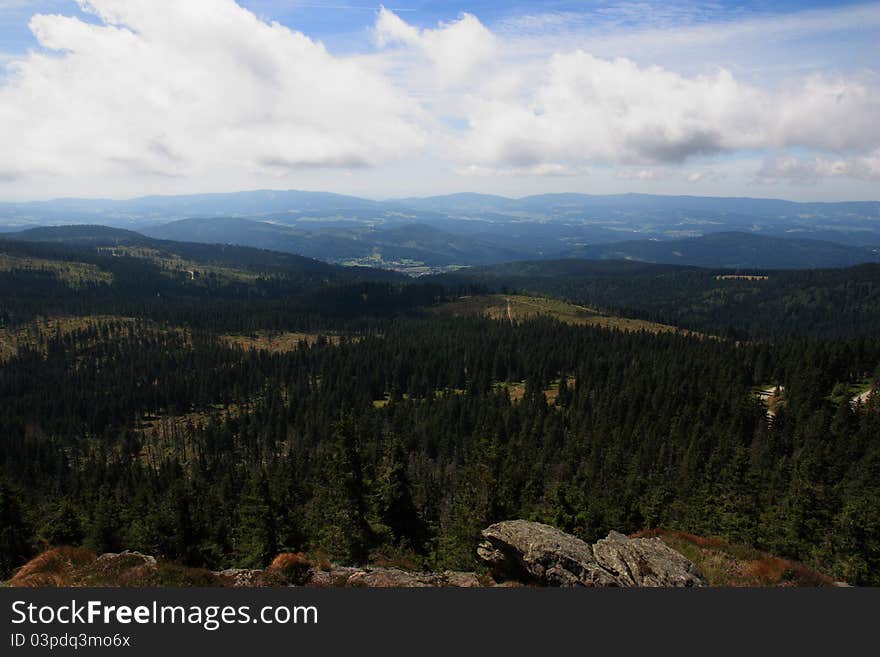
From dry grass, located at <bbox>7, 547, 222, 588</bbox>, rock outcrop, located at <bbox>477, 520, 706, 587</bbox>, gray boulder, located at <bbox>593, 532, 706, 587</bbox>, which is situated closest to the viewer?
gray boulder, located at <bbox>593, 532, 706, 587</bbox>

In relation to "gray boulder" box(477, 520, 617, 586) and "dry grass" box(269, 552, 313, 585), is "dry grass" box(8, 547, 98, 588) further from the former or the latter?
"gray boulder" box(477, 520, 617, 586)

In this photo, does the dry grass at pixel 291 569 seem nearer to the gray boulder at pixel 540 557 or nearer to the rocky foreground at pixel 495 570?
the rocky foreground at pixel 495 570

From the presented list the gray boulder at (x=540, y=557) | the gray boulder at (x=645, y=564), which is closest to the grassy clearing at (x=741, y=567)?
the gray boulder at (x=645, y=564)

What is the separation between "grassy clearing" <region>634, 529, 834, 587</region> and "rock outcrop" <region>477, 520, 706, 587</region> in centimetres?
347

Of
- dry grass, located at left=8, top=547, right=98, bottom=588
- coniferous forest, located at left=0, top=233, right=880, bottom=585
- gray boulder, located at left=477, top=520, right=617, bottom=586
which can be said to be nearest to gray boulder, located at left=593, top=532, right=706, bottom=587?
gray boulder, located at left=477, top=520, right=617, bottom=586

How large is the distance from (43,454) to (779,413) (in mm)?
210490

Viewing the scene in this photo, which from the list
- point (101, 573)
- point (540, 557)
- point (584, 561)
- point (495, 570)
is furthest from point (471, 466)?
point (101, 573)

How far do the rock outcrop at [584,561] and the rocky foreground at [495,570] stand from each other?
0.16ft

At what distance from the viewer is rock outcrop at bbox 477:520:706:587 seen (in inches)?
963

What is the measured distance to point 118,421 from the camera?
7229 inches

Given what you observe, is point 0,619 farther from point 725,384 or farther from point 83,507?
point 725,384

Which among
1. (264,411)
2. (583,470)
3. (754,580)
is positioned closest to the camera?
(754,580)

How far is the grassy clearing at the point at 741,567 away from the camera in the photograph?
2717cm

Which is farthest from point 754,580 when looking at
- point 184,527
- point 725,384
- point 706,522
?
point 725,384
